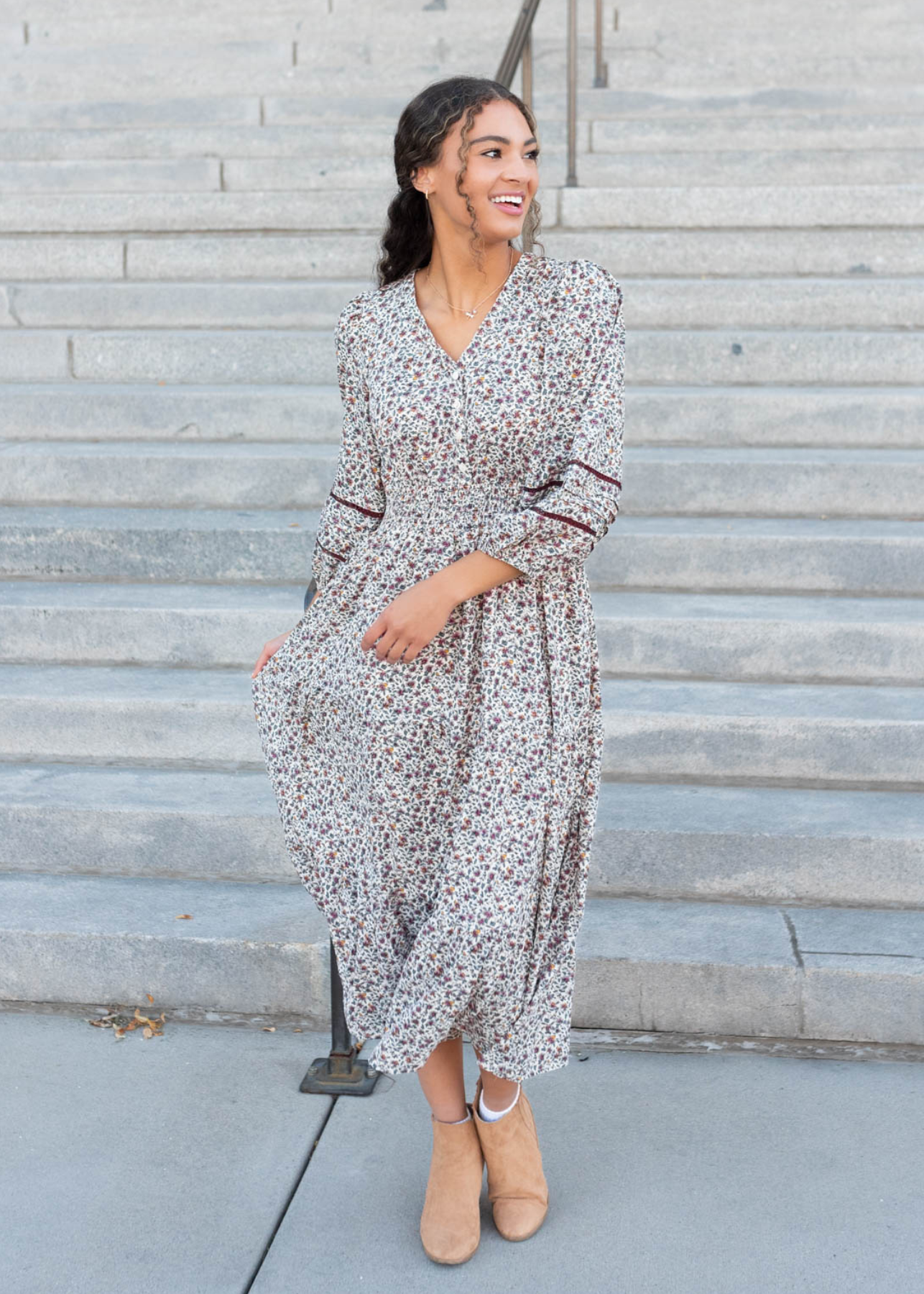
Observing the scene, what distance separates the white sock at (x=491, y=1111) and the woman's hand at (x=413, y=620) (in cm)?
83

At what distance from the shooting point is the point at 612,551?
4.29m

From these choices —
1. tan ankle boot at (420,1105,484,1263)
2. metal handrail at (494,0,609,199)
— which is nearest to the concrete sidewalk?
tan ankle boot at (420,1105,484,1263)

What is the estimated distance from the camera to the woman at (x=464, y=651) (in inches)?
87.5

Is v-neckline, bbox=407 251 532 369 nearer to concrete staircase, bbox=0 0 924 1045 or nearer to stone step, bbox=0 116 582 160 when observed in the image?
concrete staircase, bbox=0 0 924 1045

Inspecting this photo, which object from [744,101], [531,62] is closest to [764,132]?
[744,101]

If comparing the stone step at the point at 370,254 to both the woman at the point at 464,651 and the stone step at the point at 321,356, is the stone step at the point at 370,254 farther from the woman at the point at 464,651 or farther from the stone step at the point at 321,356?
the woman at the point at 464,651

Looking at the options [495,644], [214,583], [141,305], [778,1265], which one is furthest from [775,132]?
[778,1265]

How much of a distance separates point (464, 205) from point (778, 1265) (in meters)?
1.85

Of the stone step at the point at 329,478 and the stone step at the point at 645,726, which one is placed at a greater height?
the stone step at the point at 329,478

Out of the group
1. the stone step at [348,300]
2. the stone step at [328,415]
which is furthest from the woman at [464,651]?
the stone step at [348,300]

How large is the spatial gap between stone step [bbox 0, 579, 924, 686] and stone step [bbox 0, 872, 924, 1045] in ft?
2.77

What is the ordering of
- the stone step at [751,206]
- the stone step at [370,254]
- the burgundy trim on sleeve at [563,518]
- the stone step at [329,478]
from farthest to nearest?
the stone step at [751,206]
the stone step at [370,254]
the stone step at [329,478]
the burgundy trim on sleeve at [563,518]

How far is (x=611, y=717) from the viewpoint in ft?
12.1

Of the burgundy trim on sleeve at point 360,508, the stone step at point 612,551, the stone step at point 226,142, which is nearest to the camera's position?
the burgundy trim on sleeve at point 360,508
